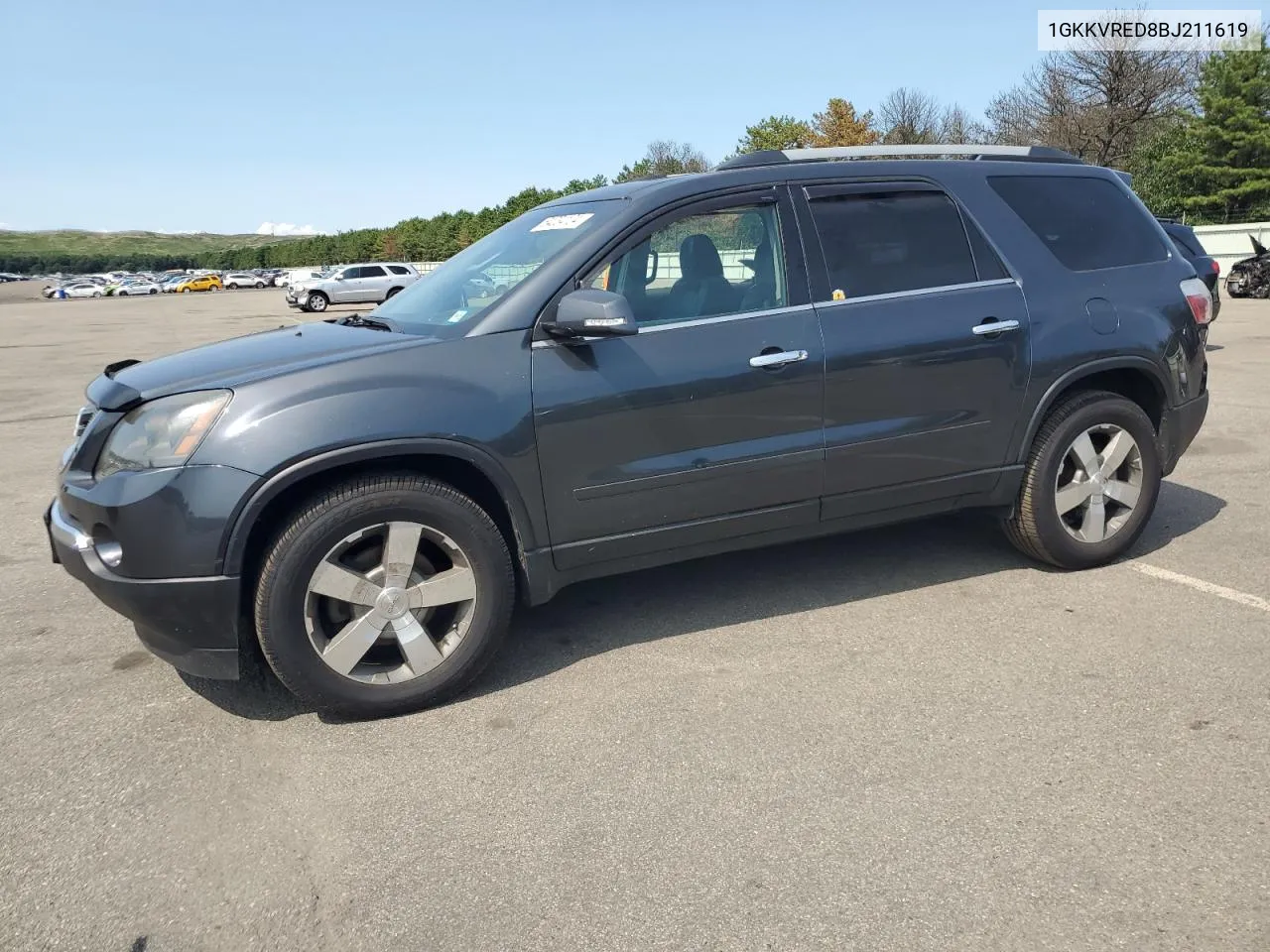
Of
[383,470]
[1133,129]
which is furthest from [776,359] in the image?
[1133,129]

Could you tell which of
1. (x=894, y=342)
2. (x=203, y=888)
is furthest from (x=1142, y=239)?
(x=203, y=888)

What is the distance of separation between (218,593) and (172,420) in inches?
22.9

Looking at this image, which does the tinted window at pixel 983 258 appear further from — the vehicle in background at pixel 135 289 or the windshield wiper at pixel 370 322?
the vehicle in background at pixel 135 289

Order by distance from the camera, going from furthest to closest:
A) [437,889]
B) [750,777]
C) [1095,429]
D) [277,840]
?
1. [1095,429]
2. [750,777]
3. [277,840]
4. [437,889]

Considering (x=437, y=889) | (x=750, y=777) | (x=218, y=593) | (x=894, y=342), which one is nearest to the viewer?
(x=437, y=889)

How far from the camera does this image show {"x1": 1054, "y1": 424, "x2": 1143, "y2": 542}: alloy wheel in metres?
4.51

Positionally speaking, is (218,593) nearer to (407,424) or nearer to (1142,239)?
(407,424)

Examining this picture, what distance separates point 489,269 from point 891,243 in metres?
1.70

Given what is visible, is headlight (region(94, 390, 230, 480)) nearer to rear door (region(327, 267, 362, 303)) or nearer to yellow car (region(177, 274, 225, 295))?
rear door (region(327, 267, 362, 303))

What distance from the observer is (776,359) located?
12.4ft

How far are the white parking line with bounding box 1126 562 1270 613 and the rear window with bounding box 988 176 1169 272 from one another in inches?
56.8

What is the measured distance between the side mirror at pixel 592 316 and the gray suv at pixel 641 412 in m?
0.01

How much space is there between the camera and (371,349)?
3.46 metres

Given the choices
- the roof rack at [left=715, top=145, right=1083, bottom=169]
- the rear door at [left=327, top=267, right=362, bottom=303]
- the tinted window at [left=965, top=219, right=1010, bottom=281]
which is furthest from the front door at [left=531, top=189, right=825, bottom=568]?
the rear door at [left=327, top=267, right=362, bottom=303]
